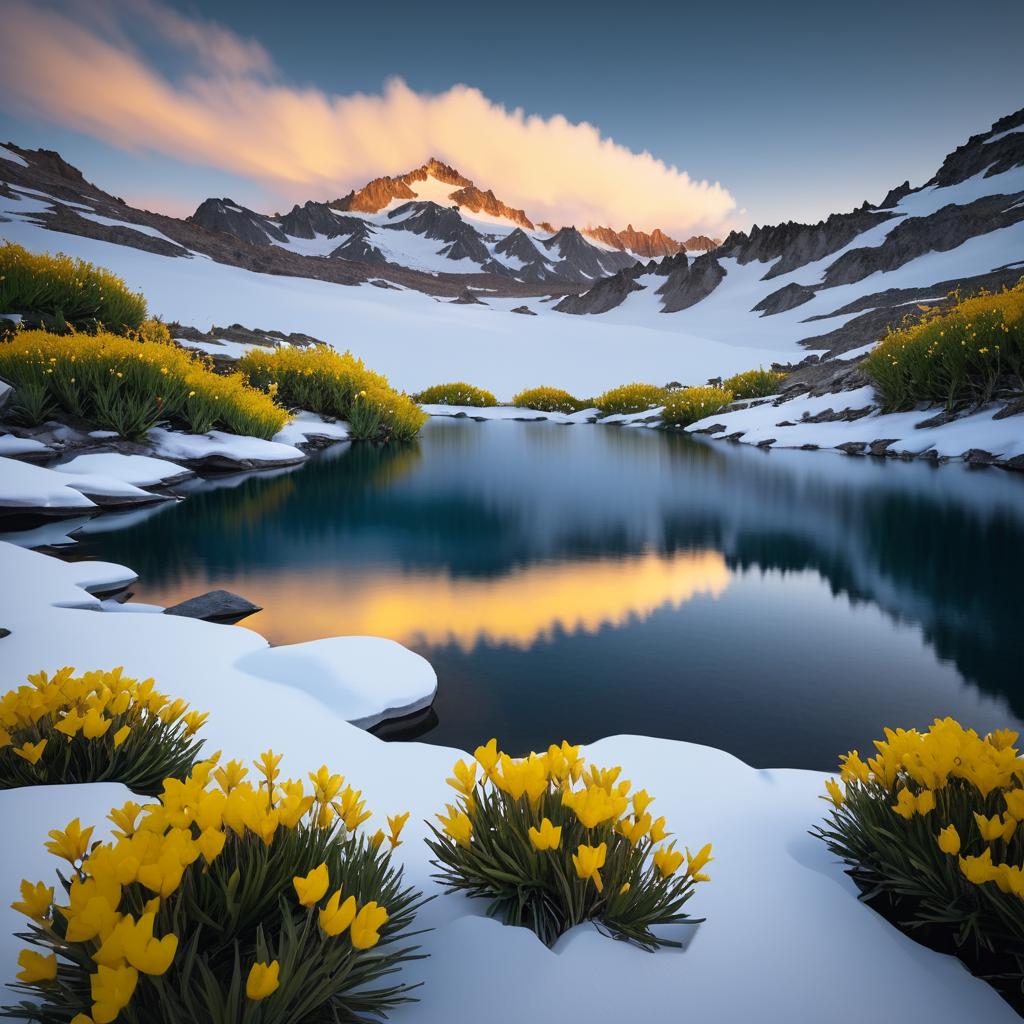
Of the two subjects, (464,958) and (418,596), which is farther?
(418,596)

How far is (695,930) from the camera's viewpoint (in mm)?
1572

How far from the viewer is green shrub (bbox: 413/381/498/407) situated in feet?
104

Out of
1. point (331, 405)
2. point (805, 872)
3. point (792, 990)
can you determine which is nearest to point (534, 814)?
point (792, 990)

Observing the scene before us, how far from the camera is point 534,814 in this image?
1.60 metres

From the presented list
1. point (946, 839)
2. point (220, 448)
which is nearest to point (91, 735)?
point (946, 839)

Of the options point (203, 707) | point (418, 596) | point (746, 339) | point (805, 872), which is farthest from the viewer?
point (746, 339)

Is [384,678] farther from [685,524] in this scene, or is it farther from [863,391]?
[863,391]

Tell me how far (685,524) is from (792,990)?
264 inches

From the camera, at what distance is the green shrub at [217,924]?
104 centimetres

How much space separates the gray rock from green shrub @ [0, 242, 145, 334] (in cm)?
961

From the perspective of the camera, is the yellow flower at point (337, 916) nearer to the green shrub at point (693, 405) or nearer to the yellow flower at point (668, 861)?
the yellow flower at point (668, 861)

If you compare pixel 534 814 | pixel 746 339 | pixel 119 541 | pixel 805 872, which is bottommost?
pixel 119 541

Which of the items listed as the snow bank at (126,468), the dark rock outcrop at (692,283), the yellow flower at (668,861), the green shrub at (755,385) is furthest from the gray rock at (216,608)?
the dark rock outcrop at (692,283)

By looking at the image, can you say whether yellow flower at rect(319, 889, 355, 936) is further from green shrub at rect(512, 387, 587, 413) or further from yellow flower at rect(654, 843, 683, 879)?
green shrub at rect(512, 387, 587, 413)
